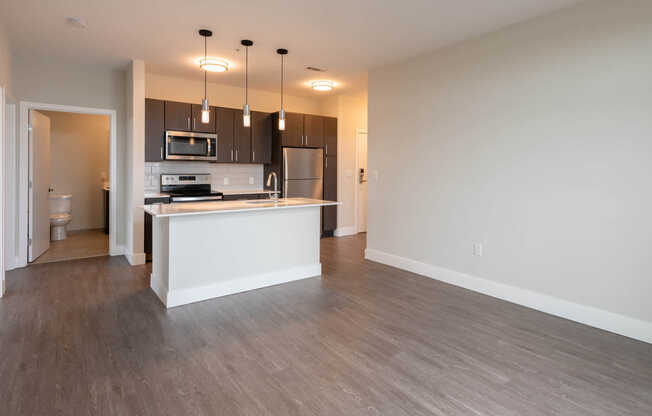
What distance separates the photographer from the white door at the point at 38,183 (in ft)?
15.4

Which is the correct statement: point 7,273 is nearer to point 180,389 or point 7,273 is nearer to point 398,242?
point 180,389

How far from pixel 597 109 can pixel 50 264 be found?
19.7ft

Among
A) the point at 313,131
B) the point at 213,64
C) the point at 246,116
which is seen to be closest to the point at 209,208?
the point at 246,116

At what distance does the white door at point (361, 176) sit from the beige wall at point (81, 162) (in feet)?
15.7

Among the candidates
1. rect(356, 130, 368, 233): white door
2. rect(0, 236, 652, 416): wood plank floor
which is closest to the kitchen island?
rect(0, 236, 652, 416): wood plank floor

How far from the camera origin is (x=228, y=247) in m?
3.62

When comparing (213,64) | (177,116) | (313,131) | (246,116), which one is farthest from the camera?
(313,131)

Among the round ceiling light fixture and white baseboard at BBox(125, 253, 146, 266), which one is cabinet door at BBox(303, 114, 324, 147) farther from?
white baseboard at BBox(125, 253, 146, 266)

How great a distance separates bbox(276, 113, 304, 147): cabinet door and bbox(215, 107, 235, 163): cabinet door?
83 cm

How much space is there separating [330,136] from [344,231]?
1756 mm

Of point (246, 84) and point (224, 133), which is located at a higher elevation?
point (246, 84)

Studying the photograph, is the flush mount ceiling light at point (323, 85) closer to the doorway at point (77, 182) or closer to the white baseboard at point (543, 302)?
the white baseboard at point (543, 302)

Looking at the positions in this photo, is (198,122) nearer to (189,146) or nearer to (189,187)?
(189,146)

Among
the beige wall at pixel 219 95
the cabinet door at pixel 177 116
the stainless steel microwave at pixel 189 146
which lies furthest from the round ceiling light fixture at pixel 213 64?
the stainless steel microwave at pixel 189 146
